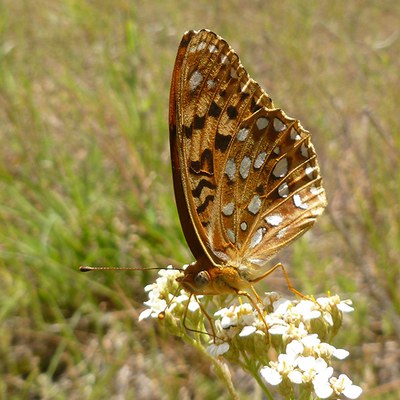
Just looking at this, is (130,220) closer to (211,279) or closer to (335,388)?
(211,279)

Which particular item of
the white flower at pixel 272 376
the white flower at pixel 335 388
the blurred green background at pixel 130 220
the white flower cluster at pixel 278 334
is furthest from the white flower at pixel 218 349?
the blurred green background at pixel 130 220

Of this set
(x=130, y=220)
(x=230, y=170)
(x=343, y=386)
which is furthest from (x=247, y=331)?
(x=130, y=220)

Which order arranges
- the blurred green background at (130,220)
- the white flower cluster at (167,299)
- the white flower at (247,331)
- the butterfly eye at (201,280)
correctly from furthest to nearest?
the blurred green background at (130,220) → the white flower cluster at (167,299) → the butterfly eye at (201,280) → the white flower at (247,331)

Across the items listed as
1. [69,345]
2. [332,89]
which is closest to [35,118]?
[69,345]

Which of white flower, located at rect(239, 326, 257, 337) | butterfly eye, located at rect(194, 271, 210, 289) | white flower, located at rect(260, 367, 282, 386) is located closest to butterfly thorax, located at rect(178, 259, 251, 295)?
butterfly eye, located at rect(194, 271, 210, 289)

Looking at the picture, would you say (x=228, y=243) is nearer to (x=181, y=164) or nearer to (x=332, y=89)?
(x=181, y=164)

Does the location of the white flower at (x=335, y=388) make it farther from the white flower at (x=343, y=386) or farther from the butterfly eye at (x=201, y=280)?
the butterfly eye at (x=201, y=280)

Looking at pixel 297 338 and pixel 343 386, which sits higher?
pixel 297 338

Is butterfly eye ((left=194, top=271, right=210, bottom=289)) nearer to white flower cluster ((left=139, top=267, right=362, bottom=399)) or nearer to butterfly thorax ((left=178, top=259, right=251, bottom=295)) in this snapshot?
butterfly thorax ((left=178, top=259, right=251, bottom=295))
